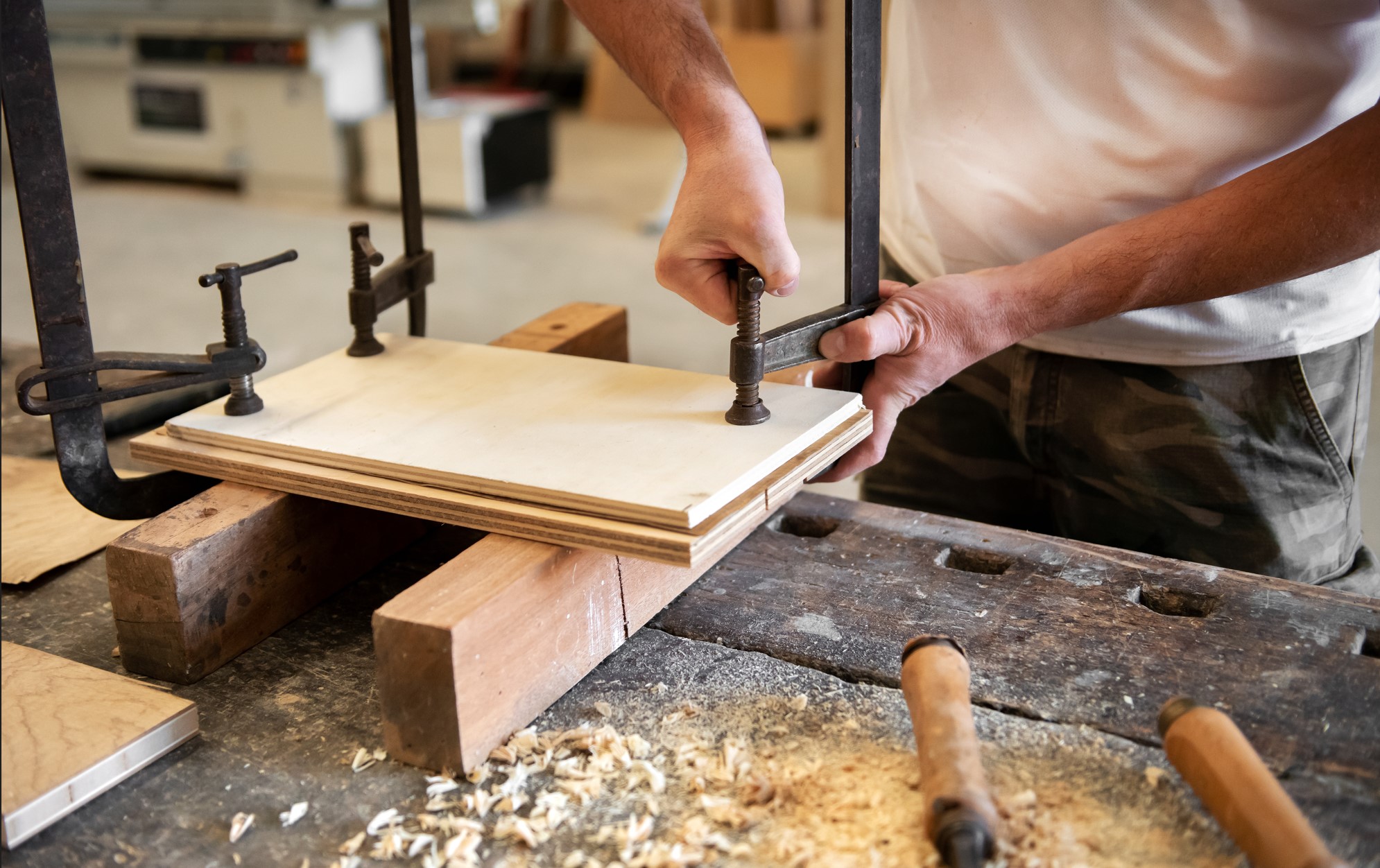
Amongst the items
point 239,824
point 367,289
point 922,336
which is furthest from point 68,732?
point 922,336

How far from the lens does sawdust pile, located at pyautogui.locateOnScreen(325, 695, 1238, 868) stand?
69 cm

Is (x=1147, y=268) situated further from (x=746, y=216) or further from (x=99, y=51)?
(x=99, y=51)

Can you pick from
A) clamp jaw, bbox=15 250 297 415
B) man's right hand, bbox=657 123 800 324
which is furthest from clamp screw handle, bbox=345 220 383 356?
man's right hand, bbox=657 123 800 324

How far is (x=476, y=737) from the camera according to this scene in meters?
0.78

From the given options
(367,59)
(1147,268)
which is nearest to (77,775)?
(1147,268)

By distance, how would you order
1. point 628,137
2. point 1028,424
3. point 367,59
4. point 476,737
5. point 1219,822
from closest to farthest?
point 1219,822
point 476,737
point 1028,424
point 367,59
point 628,137

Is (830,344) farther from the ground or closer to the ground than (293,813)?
farther from the ground

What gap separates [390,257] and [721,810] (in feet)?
13.4

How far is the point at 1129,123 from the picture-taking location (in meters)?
1.12

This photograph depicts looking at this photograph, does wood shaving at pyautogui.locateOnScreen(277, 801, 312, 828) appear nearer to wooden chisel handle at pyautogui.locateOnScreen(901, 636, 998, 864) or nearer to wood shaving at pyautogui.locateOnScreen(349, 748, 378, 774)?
wood shaving at pyautogui.locateOnScreen(349, 748, 378, 774)

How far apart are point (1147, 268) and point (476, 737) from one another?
69 centimetres

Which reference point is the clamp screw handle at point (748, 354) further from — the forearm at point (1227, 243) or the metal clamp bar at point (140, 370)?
the metal clamp bar at point (140, 370)

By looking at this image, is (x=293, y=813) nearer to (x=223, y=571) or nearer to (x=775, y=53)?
(x=223, y=571)

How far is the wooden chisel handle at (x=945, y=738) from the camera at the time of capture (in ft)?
2.17
